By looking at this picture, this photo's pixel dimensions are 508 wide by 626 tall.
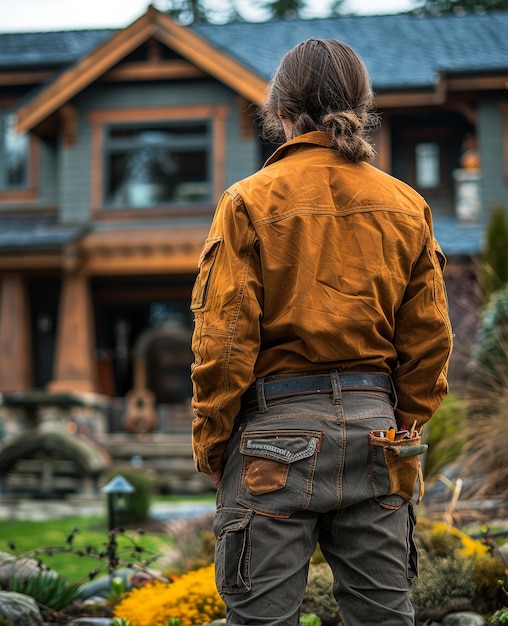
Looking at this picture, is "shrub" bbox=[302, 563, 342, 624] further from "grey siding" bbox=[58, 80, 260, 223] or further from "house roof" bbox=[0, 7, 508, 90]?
"house roof" bbox=[0, 7, 508, 90]

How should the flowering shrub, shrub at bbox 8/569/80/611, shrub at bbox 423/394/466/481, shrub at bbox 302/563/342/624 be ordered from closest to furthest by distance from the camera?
1. shrub at bbox 302/563/342/624
2. the flowering shrub
3. shrub at bbox 8/569/80/611
4. shrub at bbox 423/394/466/481

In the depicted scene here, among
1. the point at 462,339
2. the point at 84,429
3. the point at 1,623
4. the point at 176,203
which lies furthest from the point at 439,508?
the point at 176,203

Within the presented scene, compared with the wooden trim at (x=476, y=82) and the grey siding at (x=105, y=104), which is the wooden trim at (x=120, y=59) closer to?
the grey siding at (x=105, y=104)

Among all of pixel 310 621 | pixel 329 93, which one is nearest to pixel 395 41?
pixel 310 621

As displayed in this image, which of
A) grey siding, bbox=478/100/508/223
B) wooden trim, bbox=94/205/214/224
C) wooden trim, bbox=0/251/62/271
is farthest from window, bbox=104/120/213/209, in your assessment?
grey siding, bbox=478/100/508/223

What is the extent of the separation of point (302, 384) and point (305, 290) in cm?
25

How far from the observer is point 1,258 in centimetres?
1638

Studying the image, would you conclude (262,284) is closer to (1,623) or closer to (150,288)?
(1,623)

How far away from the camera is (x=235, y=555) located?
2.50 metres

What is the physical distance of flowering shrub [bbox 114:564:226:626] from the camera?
4.05 metres

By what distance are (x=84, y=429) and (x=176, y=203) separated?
4.31 metres

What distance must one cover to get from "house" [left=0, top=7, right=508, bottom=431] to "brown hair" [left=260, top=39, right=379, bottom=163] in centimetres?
1238

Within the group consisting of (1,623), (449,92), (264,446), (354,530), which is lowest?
(1,623)

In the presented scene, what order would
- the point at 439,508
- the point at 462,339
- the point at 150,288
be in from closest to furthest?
the point at 439,508, the point at 462,339, the point at 150,288
